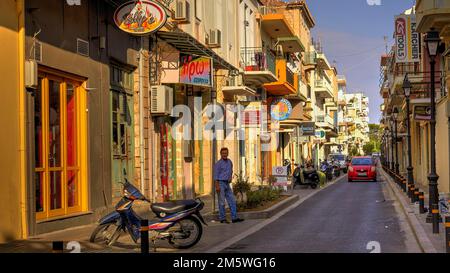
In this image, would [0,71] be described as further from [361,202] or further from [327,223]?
[361,202]

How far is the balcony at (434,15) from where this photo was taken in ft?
64.4

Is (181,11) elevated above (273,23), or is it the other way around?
(273,23)

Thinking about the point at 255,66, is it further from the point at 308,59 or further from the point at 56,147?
the point at 308,59

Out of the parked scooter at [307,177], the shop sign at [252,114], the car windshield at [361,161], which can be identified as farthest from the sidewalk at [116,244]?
the car windshield at [361,161]

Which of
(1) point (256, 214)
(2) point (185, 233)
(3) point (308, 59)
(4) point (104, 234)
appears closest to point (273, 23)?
(1) point (256, 214)

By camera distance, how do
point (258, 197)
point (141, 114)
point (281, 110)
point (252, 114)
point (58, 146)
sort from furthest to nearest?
point (281, 110), point (252, 114), point (258, 197), point (141, 114), point (58, 146)

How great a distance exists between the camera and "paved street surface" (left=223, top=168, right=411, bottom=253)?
1191cm

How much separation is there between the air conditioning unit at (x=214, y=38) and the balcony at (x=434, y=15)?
7.89 m

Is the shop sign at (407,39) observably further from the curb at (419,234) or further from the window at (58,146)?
the window at (58,146)

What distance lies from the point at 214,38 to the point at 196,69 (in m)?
5.59

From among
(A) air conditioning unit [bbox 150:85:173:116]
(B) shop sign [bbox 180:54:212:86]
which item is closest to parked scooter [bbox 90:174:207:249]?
(A) air conditioning unit [bbox 150:85:173:116]

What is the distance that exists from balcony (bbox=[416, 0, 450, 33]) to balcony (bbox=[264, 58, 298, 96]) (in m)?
17.4

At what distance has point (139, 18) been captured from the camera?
52.3 ft
